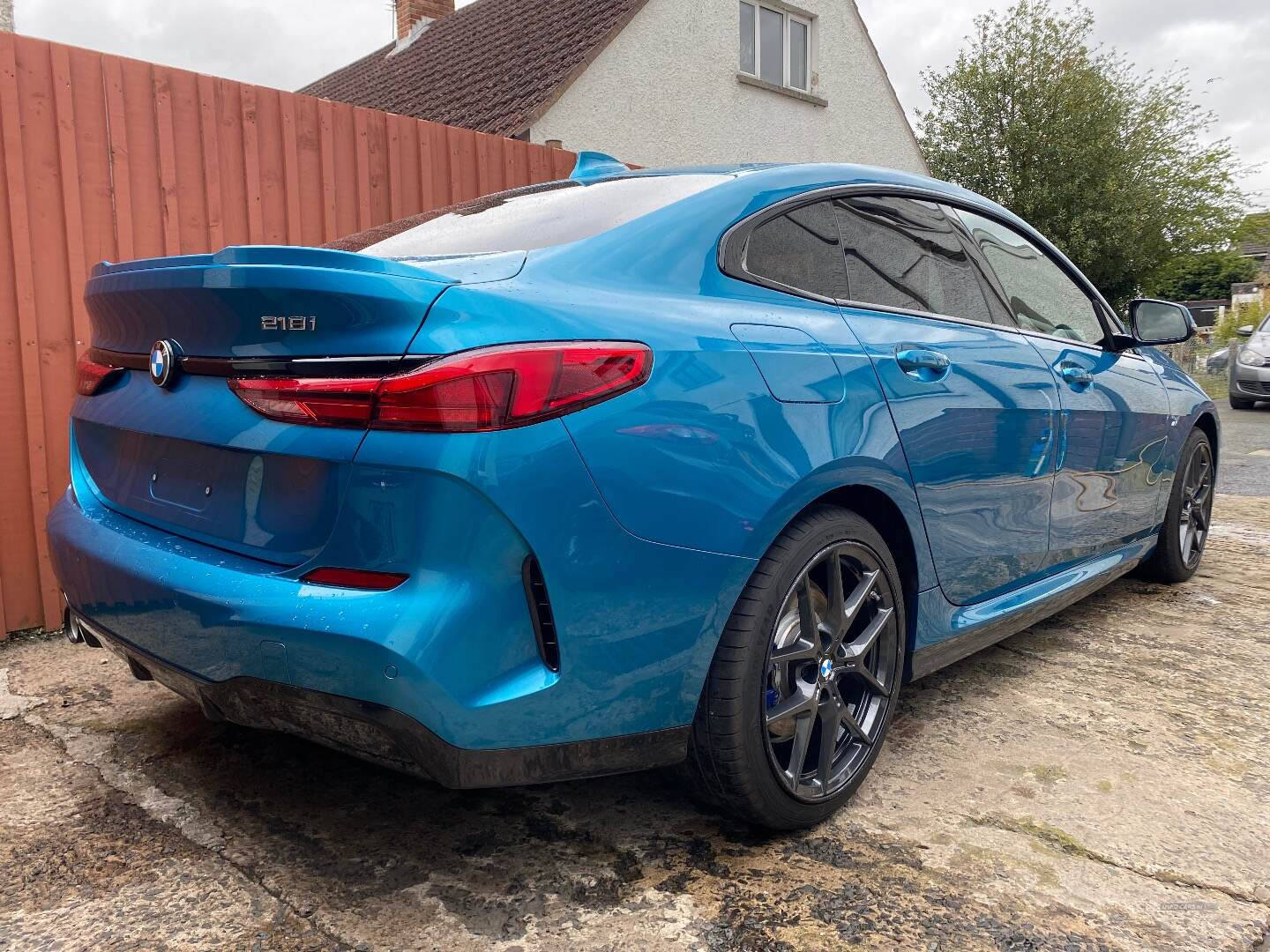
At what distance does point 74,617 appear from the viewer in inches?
89.6

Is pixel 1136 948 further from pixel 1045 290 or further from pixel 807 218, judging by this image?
pixel 1045 290

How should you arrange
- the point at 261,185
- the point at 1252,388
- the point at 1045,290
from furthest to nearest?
the point at 1252,388 < the point at 261,185 < the point at 1045,290

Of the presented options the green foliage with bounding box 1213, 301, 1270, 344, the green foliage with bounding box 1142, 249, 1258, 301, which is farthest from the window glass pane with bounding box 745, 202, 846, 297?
the green foliage with bounding box 1142, 249, 1258, 301

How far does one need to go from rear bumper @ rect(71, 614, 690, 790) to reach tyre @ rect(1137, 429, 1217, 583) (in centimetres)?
316

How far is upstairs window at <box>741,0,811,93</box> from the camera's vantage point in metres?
12.3

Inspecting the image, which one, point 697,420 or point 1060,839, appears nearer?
point 697,420

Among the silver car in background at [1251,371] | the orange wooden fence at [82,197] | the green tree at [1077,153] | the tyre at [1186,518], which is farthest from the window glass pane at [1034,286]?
the green tree at [1077,153]

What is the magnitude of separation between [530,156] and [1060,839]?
4.30 metres

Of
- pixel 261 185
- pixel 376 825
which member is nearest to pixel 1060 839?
pixel 376 825

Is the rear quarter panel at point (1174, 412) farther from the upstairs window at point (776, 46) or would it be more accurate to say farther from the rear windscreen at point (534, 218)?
the upstairs window at point (776, 46)

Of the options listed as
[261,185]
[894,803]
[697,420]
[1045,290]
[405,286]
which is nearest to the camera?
[405,286]

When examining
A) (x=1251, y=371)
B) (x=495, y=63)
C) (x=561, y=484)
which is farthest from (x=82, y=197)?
(x=1251, y=371)

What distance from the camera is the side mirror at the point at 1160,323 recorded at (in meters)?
3.79

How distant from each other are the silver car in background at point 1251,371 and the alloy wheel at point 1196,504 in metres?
10.2
